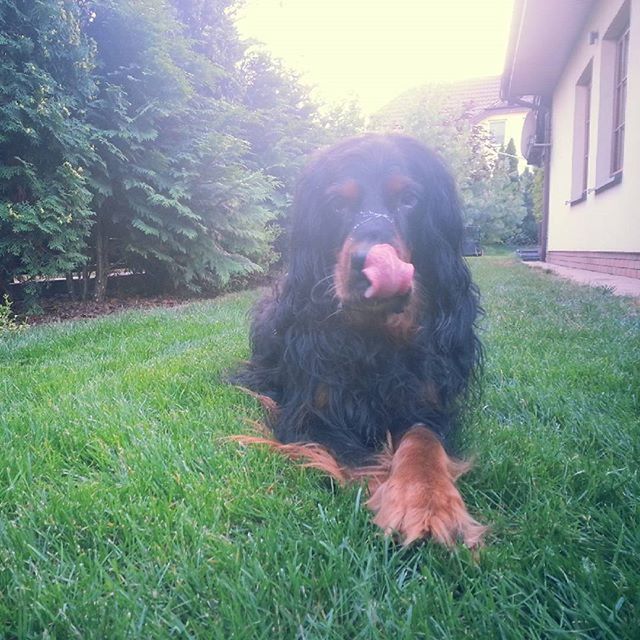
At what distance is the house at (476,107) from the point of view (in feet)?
64.5

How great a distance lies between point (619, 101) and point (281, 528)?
25.2ft

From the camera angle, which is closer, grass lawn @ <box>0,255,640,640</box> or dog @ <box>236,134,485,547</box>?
grass lawn @ <box>0,255,640,640</box>

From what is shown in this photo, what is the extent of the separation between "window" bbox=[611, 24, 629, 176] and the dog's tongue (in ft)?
21.1

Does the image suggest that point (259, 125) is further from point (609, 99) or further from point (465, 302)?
point (465, 302)

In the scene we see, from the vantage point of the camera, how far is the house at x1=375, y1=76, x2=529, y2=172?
64.5 ft

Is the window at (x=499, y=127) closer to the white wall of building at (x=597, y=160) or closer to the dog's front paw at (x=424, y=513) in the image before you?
the white wall of building at (x=597, y=160)

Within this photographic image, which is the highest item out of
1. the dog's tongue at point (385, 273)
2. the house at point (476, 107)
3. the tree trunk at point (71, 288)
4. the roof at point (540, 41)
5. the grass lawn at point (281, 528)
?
the house at point (476, 107)

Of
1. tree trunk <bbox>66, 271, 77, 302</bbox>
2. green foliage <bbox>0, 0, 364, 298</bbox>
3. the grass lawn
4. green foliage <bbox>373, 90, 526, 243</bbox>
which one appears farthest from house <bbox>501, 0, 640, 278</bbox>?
green foliage <bbox>373, 90, 526, 243</bbox>

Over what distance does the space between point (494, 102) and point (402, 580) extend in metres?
29.8

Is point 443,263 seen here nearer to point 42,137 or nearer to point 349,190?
point 349,190

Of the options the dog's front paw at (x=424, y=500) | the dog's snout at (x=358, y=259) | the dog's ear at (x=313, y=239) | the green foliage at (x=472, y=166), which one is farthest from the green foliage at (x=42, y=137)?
the green foliage at (x=472, y=166)

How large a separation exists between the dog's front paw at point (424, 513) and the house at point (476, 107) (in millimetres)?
16768

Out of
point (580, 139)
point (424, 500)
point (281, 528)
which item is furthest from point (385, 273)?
point (580, 139)

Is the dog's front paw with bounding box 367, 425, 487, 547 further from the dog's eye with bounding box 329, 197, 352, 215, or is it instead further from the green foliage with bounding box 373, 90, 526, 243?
the green foliage with bounding box 373, 90, 526, 243
